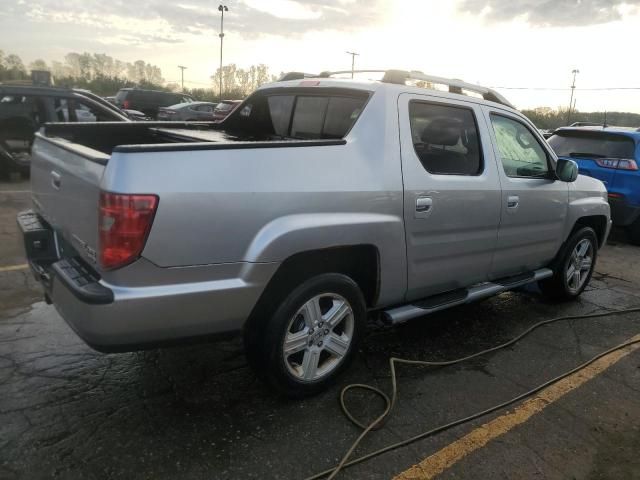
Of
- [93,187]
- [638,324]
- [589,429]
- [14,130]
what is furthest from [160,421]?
[14,130]

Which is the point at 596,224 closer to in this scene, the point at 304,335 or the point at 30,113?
the point at 304,335

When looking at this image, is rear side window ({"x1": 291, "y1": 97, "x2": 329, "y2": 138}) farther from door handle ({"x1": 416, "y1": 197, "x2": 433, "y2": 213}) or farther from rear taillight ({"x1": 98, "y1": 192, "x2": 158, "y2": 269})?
rear taillight ({"x1": 98, "y1": 192, "x2": 158, "y2": 269})

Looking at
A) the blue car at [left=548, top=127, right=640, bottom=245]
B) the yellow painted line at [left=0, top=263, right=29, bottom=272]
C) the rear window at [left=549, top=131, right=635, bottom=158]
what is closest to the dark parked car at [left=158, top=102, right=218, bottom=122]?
the rear window at [left=549, top=131, right=635, bottom=158]

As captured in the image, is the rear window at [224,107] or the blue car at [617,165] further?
the rear window at [224,107]

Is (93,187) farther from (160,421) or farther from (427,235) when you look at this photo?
(427,235)

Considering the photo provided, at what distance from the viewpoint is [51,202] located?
10.0ft

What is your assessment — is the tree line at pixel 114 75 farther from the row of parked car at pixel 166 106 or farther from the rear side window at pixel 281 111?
the rear side window at pixel 281 111

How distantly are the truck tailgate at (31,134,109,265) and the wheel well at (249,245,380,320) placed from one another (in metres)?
0.91

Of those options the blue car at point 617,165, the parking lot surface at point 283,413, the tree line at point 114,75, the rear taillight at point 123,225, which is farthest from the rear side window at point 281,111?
the tree line at point 114,75

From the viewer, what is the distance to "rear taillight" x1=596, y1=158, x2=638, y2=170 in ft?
25.1

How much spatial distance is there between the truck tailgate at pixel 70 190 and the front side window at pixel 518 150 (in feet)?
9.51

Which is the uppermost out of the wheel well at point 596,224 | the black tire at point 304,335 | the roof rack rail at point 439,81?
the roof rack rail at point 439,81

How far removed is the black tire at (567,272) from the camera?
196 inches

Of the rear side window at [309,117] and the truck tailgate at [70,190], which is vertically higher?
the rear side window at [309,117]
